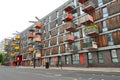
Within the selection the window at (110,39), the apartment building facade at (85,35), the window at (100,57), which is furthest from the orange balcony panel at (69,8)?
the window at (100,57)

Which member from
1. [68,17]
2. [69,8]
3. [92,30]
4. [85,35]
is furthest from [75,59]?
[69,8]

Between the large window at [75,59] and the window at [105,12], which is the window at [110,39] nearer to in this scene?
the window at [105,12]

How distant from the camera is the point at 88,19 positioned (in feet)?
99.0

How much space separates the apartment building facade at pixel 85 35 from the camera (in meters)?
27.2

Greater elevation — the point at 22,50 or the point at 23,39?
the point at 23,39

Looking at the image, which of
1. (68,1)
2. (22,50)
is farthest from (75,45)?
(22,50)

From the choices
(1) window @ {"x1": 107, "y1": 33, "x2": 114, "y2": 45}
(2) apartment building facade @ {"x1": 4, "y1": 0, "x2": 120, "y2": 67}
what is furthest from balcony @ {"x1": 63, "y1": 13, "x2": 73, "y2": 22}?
(1) window @ {"x1": 107, "y1": 33, "x2": 114, "y2": 45}

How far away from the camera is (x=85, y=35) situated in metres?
32.1

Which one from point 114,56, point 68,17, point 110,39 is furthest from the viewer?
point 68,17

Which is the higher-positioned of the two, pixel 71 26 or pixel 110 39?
pixel 71 26

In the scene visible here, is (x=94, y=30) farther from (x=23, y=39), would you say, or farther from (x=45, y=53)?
(x=23, y=39)

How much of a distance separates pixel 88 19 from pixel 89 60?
831cm

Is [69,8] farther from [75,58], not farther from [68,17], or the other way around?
[75,58]

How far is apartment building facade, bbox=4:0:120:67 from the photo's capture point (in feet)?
89.2
